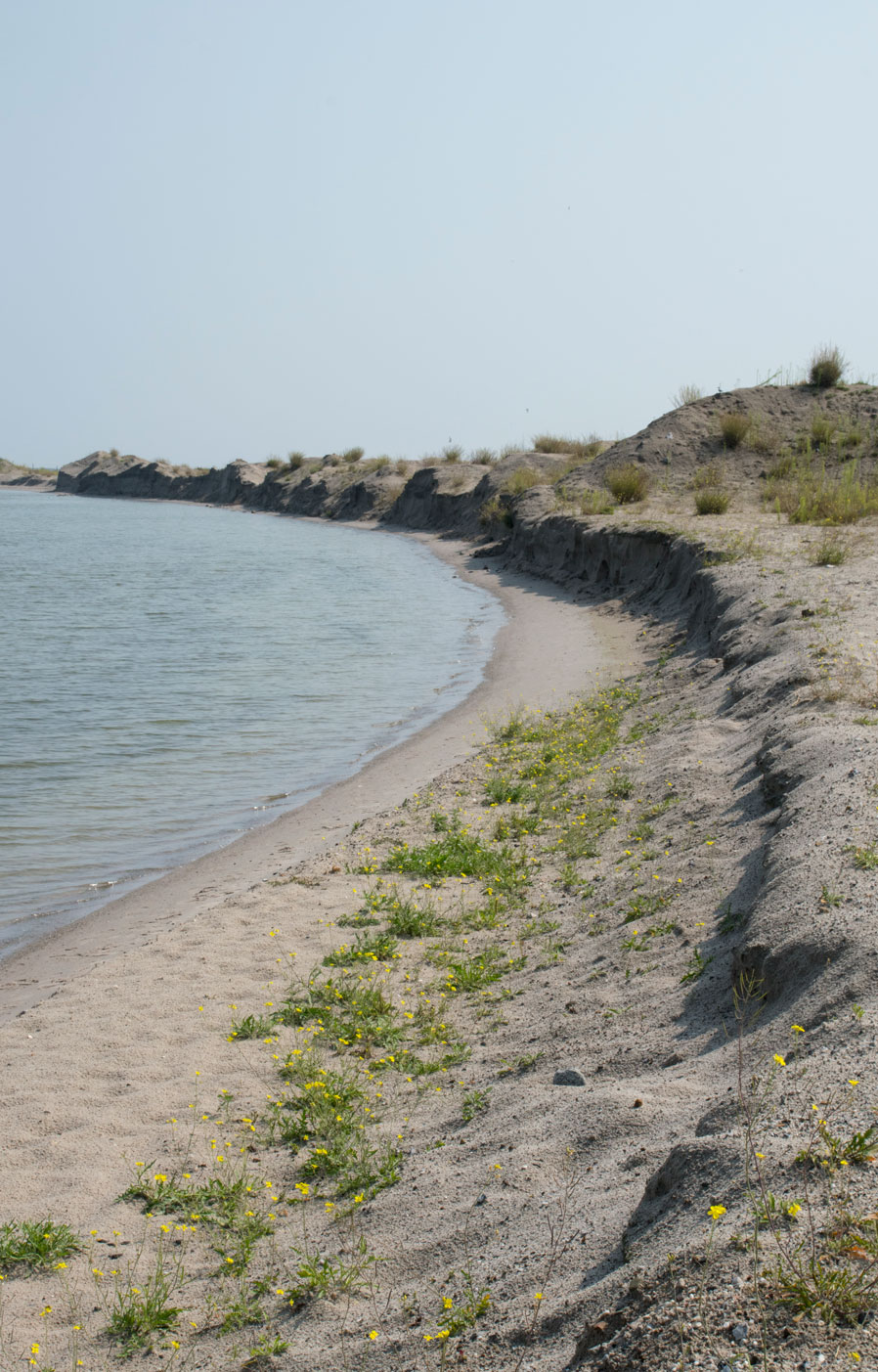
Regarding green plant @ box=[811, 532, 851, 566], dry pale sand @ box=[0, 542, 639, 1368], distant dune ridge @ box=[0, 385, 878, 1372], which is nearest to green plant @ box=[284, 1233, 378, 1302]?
distant dune ridge @ box=[0, 385, 878, 1372]

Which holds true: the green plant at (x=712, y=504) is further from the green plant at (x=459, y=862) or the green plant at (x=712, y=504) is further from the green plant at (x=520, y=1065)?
the green plant at (x=520, y=1065)

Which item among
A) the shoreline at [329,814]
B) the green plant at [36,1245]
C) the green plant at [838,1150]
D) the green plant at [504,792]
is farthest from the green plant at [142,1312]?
the green plant at [504,792]

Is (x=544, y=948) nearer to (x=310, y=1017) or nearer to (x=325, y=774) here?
(x=310, y=1017)

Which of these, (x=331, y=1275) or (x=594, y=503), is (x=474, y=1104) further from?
(x=594, y=503)

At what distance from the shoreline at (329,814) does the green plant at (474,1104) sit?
297cm

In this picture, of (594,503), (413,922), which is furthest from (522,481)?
→ (413,922)

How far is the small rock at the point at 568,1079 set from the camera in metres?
3.88

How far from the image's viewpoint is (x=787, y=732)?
21.4ft

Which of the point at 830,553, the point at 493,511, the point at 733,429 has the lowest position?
the point at 830,553

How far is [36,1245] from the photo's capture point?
3447mm

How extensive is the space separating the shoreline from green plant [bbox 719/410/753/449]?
9964 millimetres

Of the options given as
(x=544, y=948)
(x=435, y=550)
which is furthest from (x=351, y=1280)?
(x=435, y=550)

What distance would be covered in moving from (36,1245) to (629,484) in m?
21.9

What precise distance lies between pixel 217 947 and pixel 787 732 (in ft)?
12.8
